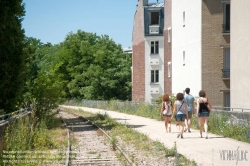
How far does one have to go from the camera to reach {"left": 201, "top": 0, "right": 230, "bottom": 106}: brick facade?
3662 cm

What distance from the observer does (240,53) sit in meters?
27.5

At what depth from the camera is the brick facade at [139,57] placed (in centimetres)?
5756

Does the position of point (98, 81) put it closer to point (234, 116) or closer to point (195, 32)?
point (195, 32)

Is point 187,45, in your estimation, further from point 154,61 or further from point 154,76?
point 154,76

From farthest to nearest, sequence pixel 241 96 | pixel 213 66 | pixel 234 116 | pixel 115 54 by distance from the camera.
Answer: pixel 115 54 < pixel 213 66 < pixel 241 96 < pixel 234 116

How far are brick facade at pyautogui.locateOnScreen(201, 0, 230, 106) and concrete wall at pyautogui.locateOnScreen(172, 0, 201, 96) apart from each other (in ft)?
1.68

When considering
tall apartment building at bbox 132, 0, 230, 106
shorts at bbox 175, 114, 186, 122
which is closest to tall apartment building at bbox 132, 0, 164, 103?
tall apartment building at bbox 132, 0, 230, 106

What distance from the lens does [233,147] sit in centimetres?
1616

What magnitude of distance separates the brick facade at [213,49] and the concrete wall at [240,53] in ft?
25.5

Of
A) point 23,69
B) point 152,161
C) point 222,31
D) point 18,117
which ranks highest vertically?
point 222,31

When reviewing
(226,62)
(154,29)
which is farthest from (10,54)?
(154,29)

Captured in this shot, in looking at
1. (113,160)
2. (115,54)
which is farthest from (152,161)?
(115,54)

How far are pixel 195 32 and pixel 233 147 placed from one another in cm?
2251

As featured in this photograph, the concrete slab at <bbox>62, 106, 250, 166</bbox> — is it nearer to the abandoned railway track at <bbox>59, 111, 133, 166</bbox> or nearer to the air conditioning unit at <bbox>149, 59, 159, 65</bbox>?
the abandoned railway track at <bbox>59, 111, 133, 166</bbox>
